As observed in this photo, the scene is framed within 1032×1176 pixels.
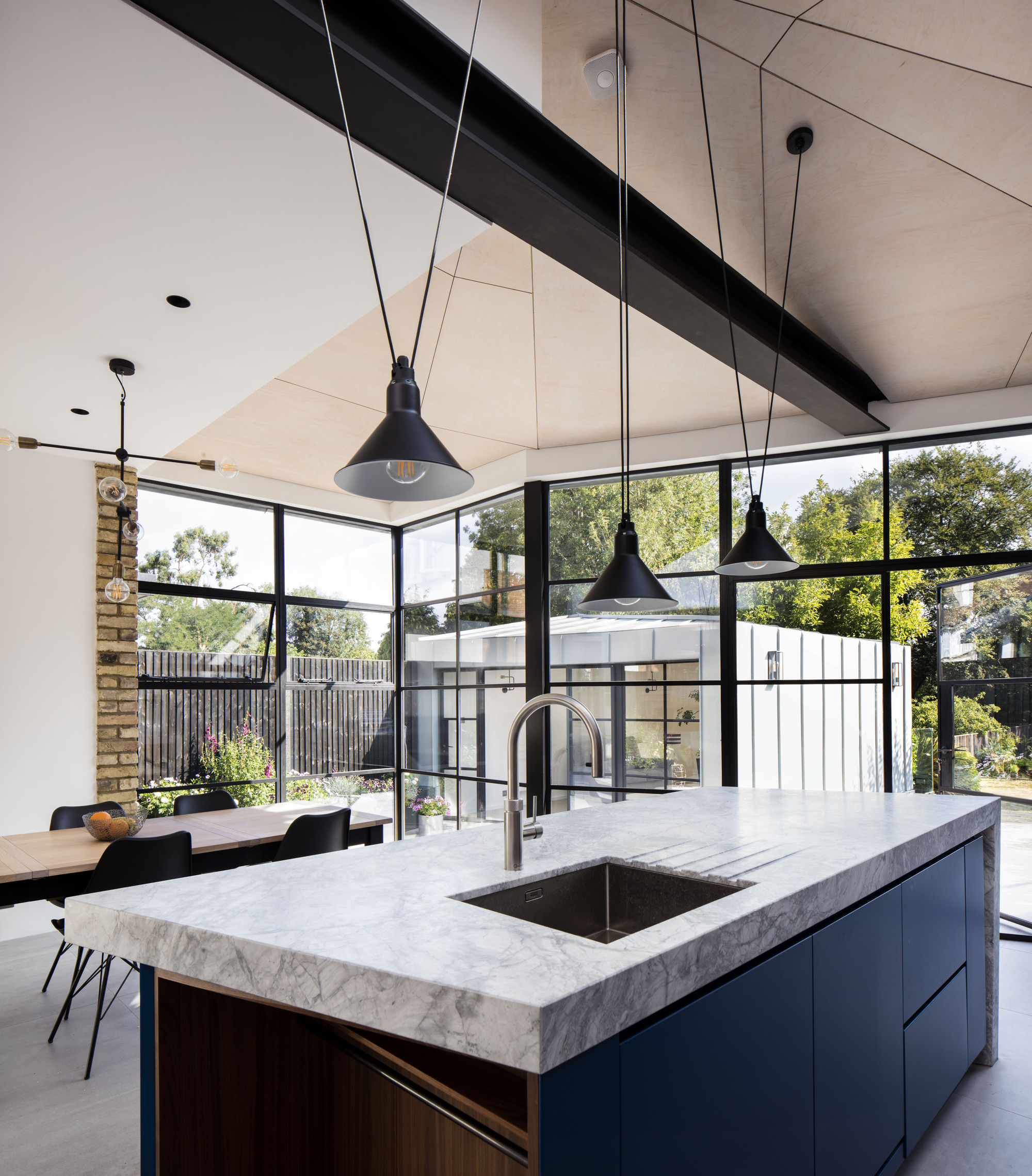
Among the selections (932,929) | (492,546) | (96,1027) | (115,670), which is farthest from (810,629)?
(115,670)

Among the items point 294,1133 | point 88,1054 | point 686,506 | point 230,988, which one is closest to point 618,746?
point 686,506

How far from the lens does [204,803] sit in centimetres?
459

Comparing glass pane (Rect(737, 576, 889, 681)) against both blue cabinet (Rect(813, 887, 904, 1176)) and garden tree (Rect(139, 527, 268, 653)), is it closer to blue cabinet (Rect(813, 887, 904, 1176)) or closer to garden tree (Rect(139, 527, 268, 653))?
blue cabinet (Rect(813, 887, 904, 1176))

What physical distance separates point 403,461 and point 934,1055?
2341mm

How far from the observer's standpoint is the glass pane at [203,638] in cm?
542

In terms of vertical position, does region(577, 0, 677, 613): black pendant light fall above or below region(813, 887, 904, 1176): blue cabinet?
above

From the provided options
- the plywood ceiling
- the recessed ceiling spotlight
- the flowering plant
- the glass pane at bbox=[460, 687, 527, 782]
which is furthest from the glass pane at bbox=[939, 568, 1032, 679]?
the flowering plant

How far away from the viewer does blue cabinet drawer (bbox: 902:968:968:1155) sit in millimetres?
2186

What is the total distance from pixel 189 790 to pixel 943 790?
4870 millimetres

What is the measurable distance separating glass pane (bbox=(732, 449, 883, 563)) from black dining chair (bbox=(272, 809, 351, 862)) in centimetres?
297

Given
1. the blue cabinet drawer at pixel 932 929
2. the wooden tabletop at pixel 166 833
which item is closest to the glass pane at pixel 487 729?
the wooden tabletop at pixel 166 833

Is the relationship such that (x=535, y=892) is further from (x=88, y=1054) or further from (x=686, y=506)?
(x=686, y=506)

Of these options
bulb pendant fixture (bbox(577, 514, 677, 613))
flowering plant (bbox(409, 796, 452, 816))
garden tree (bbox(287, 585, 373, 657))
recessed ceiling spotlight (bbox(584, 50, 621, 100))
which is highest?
recessed ceiling spotlight (bbox(584, 50, 621, 100))

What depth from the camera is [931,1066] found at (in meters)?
2.34
